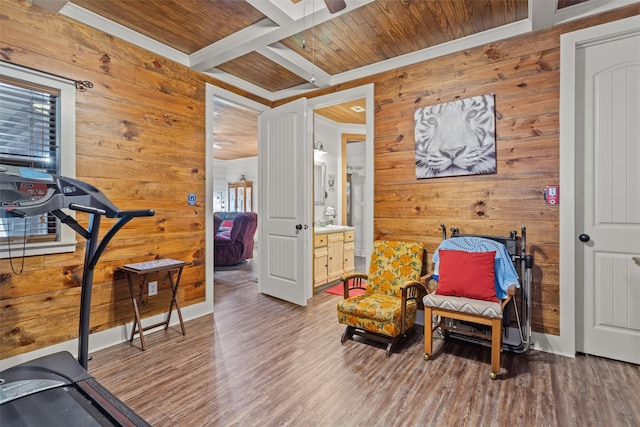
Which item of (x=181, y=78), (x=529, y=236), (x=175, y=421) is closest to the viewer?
(x=175, y=421)

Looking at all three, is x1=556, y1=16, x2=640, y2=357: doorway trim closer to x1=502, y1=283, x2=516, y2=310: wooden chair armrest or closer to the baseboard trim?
x1=502, y1=283, x2=516, y2=310: wooden chair armrest

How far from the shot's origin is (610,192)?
2494mm

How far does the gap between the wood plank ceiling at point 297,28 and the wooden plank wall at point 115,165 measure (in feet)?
0.71

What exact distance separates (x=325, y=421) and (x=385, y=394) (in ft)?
1.53

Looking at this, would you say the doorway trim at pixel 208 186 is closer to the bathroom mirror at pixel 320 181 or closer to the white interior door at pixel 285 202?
the white interior door at pixel 285 202

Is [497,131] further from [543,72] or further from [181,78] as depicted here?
[181,78]

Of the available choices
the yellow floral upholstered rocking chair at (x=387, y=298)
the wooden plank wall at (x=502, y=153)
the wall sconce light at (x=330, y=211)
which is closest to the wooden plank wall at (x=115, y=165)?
the yellow floral upholstered rocking chair at (x=387, y=298)

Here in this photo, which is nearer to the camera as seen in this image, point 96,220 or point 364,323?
point 96,220

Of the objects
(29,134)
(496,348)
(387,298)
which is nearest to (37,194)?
(29,134)

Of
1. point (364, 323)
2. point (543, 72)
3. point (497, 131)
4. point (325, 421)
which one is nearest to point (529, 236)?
point (497, 131)

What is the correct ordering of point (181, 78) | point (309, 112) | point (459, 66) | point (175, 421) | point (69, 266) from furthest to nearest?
point (309, 112) < point (181, 78) < point (459, 66) < point (69, 266) < point (175, 421)

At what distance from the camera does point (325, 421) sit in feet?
6.00

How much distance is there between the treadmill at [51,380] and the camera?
4.49ft

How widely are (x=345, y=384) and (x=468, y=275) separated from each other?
1227 mm
